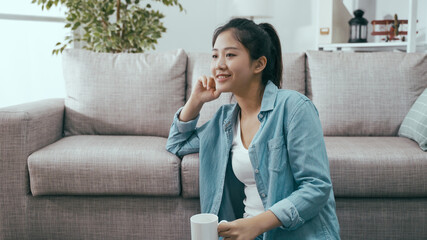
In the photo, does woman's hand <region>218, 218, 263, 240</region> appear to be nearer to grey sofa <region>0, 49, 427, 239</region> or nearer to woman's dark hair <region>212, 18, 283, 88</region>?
woman's dark hair <region>212, 18, 283, 88</region>

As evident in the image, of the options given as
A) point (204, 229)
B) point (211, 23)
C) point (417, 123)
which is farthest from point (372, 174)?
point (211, 23)

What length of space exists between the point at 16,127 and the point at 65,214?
0.41 m

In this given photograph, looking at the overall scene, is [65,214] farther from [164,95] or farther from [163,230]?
[164,95]

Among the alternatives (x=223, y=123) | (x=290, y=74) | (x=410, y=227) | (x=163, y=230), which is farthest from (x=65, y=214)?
(x=410, y=227)

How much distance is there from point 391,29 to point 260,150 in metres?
2.75

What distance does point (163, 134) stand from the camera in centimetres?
220

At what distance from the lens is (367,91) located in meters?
2.15

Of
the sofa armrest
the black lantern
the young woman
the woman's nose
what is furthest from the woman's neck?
the black lantern

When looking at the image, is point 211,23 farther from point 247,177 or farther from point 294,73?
point 247,177

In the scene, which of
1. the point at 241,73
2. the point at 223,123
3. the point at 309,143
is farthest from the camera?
the point at 223,123

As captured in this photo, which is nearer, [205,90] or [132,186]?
[205,90]

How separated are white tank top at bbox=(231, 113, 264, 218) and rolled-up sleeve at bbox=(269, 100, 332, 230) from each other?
138mm

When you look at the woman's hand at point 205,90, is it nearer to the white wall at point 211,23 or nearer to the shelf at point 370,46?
the shelf at point 370,46

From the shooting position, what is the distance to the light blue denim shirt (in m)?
1.17
